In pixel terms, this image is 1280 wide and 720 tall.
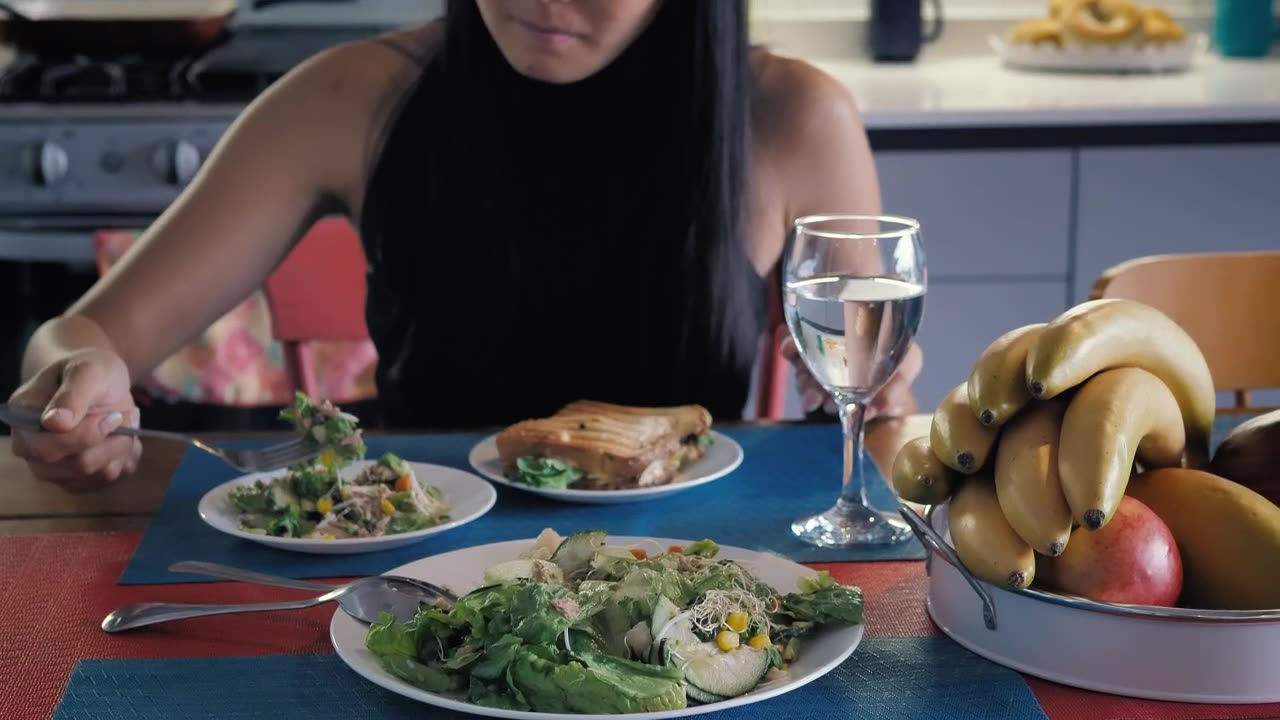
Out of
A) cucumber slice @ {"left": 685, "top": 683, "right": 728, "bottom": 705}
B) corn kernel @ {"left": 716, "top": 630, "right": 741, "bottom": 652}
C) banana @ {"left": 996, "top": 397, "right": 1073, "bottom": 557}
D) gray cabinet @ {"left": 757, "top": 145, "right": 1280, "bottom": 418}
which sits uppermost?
banana @ {"left": 996, "top": 397, "right": 1073, "bottom": 557}

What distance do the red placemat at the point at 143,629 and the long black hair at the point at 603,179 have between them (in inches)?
28.2

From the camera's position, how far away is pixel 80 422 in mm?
1154

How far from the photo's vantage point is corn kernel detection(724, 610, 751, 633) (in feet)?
2.55

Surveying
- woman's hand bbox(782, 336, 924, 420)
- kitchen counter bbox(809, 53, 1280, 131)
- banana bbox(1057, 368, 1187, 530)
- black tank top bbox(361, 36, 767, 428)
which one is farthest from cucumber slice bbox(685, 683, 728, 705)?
kitchen counter bbox(809, 53, 1280, 131)

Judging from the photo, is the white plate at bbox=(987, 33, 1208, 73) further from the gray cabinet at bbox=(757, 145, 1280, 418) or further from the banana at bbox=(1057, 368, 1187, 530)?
the banana at bbox=(1057, 368, 1187, 530)

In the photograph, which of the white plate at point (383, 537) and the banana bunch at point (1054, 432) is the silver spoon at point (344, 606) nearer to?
the white plate at point (383, 537)

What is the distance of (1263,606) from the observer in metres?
0.77

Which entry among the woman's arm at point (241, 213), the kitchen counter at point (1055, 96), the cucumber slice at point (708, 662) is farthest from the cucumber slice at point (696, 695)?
the kitchen counter at point (1055, 96)

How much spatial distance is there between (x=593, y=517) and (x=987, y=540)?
0.37 meters

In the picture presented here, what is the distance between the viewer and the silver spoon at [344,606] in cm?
85

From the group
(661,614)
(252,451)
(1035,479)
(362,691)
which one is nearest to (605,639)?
(661,614)

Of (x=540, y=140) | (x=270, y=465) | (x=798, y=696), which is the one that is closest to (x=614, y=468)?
(x=270, y=465)

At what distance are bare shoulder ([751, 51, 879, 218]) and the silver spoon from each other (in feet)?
3.31

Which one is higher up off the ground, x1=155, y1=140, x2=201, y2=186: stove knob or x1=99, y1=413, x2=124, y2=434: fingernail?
x1=99, y1=413, x2=124, y2=434: fingernail
